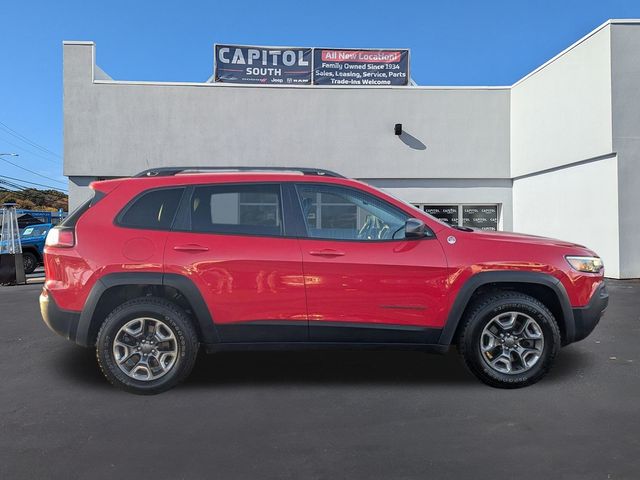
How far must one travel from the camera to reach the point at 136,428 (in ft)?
10.9

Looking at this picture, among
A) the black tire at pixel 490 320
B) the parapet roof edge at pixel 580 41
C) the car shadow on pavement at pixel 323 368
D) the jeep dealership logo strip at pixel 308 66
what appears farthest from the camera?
the jeep dealership logo strip at pixel 308 66

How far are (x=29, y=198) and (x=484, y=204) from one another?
99798 mm

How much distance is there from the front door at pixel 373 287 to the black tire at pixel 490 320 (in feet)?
0.92

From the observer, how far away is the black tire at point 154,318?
155 inches

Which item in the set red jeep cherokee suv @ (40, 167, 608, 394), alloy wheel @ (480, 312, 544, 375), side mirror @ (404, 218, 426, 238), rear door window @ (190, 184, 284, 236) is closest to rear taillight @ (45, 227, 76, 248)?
red jeep cherokee suv @ (40, 167, 608, 394)

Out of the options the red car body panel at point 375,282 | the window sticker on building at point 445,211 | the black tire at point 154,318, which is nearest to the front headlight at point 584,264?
the red car body panel at point 375,282

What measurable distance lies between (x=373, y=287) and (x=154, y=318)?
5.88 ft

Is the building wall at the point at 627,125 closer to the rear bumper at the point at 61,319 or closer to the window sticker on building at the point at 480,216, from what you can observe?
the window sticker on building at the point at 480,216

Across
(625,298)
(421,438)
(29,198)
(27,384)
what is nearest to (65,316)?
(27,384)

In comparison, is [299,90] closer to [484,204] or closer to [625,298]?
[484,204]

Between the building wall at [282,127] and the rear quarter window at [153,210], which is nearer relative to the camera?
the rear quarter window at [153,210]

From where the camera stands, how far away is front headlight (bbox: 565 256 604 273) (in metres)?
4.15

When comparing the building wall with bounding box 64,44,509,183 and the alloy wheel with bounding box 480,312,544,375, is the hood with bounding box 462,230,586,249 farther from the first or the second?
the building wall with bounding box 64,44,509,183

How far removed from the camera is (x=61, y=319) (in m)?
4.01
